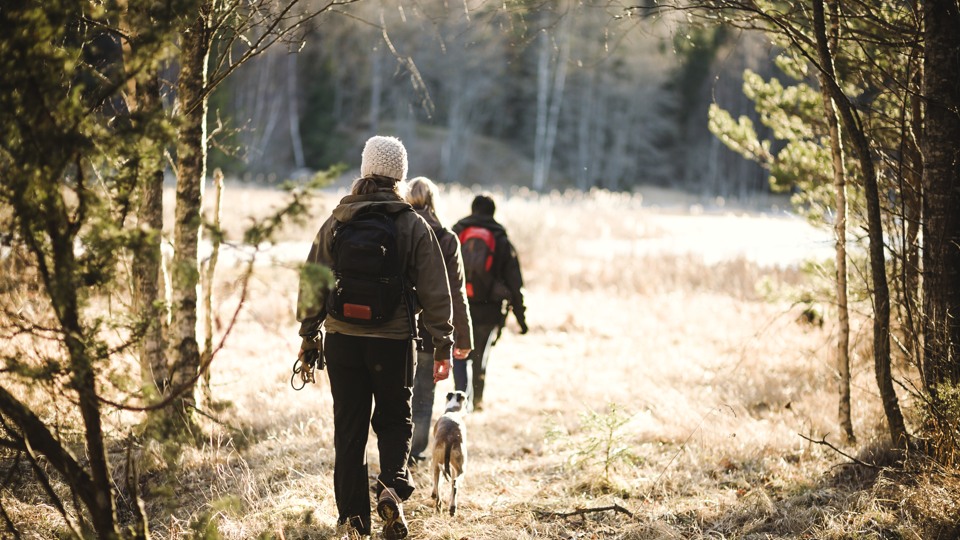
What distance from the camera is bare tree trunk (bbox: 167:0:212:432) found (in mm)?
4387

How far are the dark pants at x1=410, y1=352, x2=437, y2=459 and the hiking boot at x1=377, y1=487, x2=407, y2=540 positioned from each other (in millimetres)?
1380

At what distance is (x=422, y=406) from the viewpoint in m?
5.03

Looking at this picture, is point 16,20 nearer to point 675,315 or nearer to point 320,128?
point 675,315

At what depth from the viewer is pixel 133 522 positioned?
155 inches

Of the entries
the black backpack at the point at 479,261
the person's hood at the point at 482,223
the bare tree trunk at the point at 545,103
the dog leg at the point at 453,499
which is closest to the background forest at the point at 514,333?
the dog leg at the point at 453,499

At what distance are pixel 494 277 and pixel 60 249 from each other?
4319 mm

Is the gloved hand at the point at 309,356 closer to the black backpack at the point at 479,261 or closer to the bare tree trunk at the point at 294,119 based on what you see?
the black backpack at the point at 479,261

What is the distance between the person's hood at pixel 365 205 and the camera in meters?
3.53

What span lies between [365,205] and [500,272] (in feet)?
9.26

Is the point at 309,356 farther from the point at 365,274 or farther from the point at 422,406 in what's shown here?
the point at 422,406

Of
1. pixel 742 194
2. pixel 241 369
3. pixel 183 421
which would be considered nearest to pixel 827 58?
pixel 183 421

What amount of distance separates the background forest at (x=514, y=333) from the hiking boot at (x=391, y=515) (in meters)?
0.26

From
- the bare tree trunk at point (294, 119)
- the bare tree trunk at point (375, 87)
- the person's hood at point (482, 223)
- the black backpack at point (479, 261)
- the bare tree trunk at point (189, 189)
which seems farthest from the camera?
the bare tree trunk at point (375, 87)

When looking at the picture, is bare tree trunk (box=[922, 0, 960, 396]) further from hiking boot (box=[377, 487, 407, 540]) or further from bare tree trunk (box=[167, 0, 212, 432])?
bare tree trunk (box=[167, 0, 212, 432])
